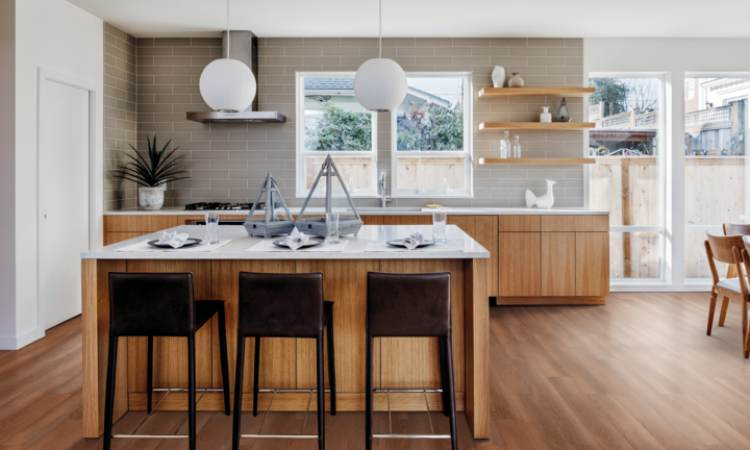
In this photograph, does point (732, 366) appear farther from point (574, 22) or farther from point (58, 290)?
point (58, 290)

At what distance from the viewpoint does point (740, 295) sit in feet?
13.2

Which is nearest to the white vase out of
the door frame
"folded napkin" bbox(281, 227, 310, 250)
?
the door frame

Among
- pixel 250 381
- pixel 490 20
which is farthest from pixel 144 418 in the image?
pixel 490 20

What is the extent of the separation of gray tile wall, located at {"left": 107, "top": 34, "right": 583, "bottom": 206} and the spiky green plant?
12cm

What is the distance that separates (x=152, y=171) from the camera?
5750 millimetres

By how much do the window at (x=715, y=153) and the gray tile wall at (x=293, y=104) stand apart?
50.8 inches

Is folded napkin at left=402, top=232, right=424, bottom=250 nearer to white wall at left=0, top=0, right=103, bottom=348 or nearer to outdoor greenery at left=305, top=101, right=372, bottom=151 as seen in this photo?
white wall at left=0, top=0, right=103, bottom=348

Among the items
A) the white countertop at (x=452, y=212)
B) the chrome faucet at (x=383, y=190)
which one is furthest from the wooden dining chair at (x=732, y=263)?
the chrome faucet at (x=383, y=190)

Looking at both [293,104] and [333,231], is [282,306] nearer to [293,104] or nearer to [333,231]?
[333,231]

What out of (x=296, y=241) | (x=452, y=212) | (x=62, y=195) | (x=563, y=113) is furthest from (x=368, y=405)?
(x=563, y=113)

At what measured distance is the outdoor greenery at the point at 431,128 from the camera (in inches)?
243

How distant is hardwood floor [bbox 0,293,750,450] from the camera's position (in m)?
2.66

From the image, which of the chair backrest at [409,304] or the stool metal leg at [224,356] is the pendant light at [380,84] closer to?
the chair backrest at [409,304]

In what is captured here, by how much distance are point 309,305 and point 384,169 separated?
378 centimetres
